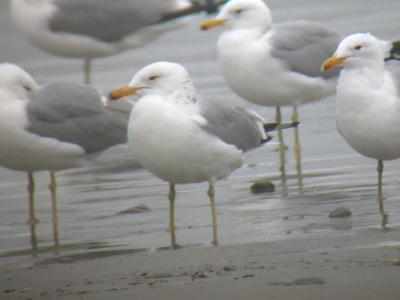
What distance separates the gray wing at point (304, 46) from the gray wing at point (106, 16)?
342 centimetres

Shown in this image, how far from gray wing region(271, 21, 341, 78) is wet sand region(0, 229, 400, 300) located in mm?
3845

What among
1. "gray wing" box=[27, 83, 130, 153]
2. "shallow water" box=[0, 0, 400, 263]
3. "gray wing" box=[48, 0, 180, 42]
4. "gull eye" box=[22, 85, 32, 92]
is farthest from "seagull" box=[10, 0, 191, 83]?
"gull eye" box=[22, 85, 32, 92]

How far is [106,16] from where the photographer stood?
14.1 m

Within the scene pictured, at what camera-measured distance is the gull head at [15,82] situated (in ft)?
29.5

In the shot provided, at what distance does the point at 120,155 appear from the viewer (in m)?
10.7

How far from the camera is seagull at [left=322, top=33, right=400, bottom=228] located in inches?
323

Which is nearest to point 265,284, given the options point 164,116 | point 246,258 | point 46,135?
point 246,258

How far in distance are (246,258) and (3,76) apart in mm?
3095

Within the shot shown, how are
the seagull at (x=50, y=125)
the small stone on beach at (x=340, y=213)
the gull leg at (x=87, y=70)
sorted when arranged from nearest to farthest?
1. the small stone on beach at (x=340, y=213)
2. the seagull at (x=50, y=125)
3. the gull leg at (x=87, y=70)

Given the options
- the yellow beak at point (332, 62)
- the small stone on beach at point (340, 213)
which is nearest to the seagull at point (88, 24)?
the yellow beak at point (332, 62)

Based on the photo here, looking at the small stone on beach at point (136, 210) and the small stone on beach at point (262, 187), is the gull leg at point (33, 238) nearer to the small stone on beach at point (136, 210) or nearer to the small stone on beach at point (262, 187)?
the small stone on beach at point (136, 210)

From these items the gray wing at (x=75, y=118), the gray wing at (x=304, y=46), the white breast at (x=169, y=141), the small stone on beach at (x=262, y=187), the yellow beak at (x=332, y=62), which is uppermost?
the gray wing at (x=304, y=46)

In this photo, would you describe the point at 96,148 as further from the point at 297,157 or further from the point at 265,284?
the point at 265,284

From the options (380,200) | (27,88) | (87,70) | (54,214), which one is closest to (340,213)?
(380,200)
